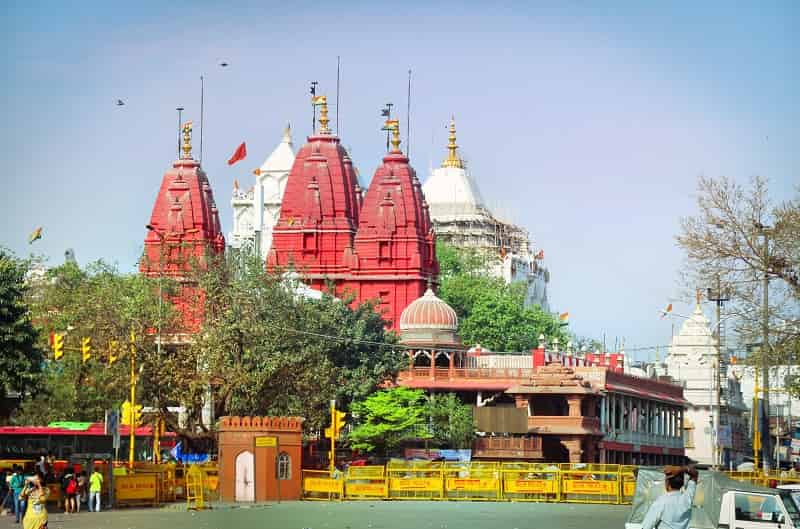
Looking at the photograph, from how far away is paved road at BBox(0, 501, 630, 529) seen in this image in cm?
3566

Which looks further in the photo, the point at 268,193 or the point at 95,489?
the point at 268,193

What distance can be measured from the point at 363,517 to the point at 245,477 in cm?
1047

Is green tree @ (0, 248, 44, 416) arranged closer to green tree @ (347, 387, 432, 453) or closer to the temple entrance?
the temple entrance

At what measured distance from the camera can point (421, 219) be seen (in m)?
98.7

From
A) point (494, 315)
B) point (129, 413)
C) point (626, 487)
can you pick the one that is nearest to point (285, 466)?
point (129, 413)

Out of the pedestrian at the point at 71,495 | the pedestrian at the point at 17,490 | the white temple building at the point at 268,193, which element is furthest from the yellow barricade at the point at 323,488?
the white temple building at the point at 268,193

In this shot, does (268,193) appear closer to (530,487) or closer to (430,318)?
(430,318)

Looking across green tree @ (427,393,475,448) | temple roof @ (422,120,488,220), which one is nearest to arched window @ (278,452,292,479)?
green tree @ (427,393,475,448)

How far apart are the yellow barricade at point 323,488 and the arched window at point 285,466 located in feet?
3.90

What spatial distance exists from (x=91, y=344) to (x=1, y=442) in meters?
7.16

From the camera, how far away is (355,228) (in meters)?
102

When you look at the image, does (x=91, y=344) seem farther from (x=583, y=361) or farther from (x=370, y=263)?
(x=370, y=263)

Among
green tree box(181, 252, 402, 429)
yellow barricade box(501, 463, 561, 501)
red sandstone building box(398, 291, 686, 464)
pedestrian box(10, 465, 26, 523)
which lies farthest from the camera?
red sandstone building box(398, 291, 686, 464)

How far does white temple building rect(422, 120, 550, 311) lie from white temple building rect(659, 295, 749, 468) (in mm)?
28071
